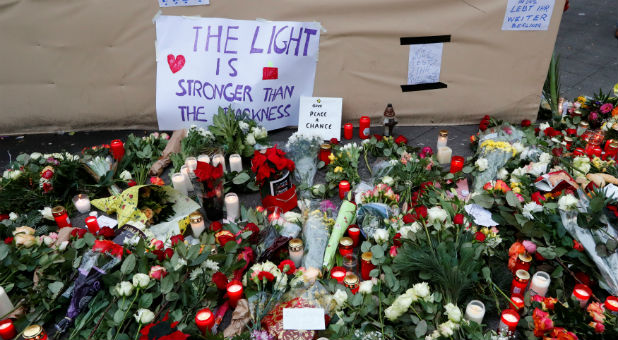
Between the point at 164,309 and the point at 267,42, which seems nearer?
the point at 164,309

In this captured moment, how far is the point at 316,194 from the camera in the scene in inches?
→ 99.8

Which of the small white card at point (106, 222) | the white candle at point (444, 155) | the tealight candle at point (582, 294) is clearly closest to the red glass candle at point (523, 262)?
the tealight candle at point (582, 294)

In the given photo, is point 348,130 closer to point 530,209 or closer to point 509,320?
point 530,209

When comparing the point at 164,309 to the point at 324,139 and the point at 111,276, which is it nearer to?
the point at 111,276

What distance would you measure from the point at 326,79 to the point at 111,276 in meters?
2.04

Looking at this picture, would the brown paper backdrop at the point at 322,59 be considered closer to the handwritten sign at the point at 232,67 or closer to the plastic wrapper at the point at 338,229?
the handwritten sign at the point at 232,67

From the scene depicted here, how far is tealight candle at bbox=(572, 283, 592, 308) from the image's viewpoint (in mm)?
1654

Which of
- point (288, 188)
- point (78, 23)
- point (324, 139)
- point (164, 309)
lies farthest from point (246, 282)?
point (78, 23)

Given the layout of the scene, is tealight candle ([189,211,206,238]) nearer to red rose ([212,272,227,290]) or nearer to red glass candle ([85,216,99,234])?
red rose ([212,272,227,290])

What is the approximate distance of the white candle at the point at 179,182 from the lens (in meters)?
2.45

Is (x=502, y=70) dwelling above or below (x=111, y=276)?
above

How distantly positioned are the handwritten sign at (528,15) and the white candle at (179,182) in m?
2.39

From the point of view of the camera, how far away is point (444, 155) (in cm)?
274

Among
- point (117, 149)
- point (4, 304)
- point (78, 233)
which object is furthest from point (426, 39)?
point (4, 304)
